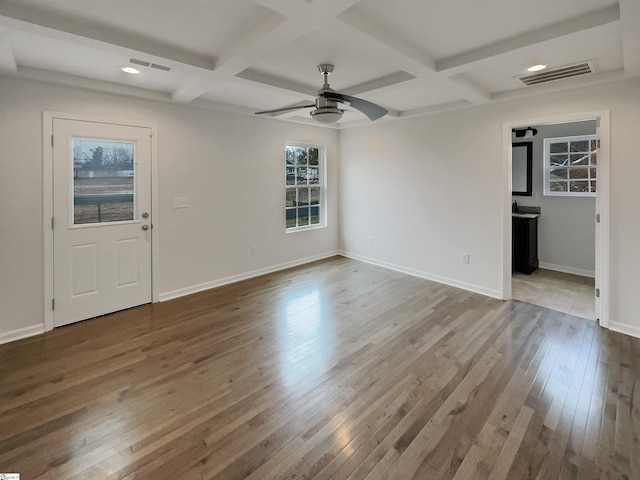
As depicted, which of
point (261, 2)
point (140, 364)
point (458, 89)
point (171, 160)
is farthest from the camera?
point (171, 160)

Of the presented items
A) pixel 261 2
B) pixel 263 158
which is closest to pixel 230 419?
pixel 261 2

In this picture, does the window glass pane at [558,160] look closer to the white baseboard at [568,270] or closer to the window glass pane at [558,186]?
the window glass pane at [558,186]

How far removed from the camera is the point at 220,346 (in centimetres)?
296

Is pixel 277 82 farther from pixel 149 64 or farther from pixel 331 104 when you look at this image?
pixel 149 64

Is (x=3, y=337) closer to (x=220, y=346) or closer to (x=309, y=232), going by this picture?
(x=220, y=346)

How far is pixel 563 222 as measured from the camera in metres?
5.23

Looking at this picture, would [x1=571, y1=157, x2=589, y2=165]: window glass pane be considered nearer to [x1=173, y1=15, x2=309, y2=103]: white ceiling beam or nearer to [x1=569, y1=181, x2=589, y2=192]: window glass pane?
Answer: [x1=569, y1=181, x2=589, y2=192]: window glass pane

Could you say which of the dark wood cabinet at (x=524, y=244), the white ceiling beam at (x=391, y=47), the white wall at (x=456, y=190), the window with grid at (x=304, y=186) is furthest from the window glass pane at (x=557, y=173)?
the window with grid at (x=304, y=186)

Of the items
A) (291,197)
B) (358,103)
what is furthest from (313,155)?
(358,103)

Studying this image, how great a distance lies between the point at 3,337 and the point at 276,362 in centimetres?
257

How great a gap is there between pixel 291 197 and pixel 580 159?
4.48 m

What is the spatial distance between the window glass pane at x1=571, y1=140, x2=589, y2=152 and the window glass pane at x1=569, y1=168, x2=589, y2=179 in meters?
0.29

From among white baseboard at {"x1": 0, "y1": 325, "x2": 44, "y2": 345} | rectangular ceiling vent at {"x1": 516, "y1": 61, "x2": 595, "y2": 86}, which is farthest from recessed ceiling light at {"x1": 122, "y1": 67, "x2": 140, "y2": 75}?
rectangular ceiling vent at {"x1": 516, "y1": 61, "x2": 595, "y2": 86}

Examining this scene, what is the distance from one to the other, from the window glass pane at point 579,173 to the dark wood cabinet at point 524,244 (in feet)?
2.61
